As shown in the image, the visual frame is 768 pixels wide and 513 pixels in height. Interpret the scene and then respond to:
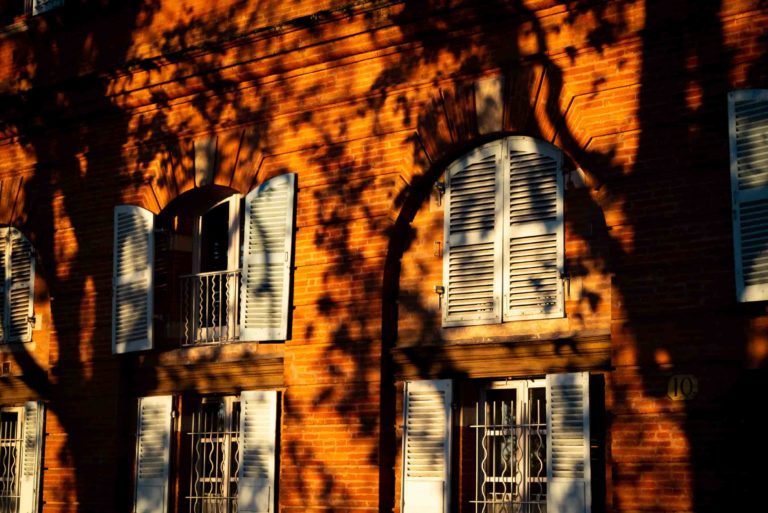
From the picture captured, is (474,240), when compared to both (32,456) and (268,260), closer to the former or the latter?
(268,260)

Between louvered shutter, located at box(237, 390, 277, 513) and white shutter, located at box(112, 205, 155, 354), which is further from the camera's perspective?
white shutter, located at box(112, 205, 155, 354)

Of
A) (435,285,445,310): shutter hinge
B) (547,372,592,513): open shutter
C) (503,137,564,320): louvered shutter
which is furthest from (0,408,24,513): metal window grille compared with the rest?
(547,372,592,513): open shutter

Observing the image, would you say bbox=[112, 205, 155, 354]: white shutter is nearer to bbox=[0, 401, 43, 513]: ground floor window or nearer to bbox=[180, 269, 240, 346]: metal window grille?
bbox=[180, 269, 240, 346]: metal window grille

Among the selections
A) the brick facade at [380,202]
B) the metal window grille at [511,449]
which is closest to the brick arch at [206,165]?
the brick facade at [380,202]

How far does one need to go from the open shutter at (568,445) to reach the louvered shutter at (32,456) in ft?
20.8

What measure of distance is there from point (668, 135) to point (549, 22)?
5.35 feet

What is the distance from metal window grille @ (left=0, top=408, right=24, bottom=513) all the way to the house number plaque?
8137 millimetres

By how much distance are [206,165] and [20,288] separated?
326 cm

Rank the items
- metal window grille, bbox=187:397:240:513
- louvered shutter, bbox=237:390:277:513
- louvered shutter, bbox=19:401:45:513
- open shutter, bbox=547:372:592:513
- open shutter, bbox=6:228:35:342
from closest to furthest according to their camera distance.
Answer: open shutter, bbox=547:372:592:513
louvered shutter, bbox=237:390:277:513
metal window grille, bbox=187:397:240:513
louvered shutter, bbox=19:401:45:513
open shutter, bbox=6:228:35:342

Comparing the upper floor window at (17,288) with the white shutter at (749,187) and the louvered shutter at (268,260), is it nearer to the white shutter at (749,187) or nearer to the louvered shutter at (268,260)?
the louvered shutter at (268,260)

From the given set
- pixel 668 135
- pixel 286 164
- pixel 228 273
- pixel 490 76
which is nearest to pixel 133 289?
pixel 228 273

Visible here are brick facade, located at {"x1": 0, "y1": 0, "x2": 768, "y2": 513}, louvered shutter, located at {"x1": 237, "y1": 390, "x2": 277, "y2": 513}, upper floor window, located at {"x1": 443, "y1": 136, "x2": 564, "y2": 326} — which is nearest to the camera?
brick facade, located at {"x1": 0, "y1": 0, "x2": 768, "y2": 513}

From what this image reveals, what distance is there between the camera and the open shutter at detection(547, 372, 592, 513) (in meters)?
11.6

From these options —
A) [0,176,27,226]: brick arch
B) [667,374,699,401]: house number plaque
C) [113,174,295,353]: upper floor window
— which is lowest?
[667,374,699,401]: house number plaque
